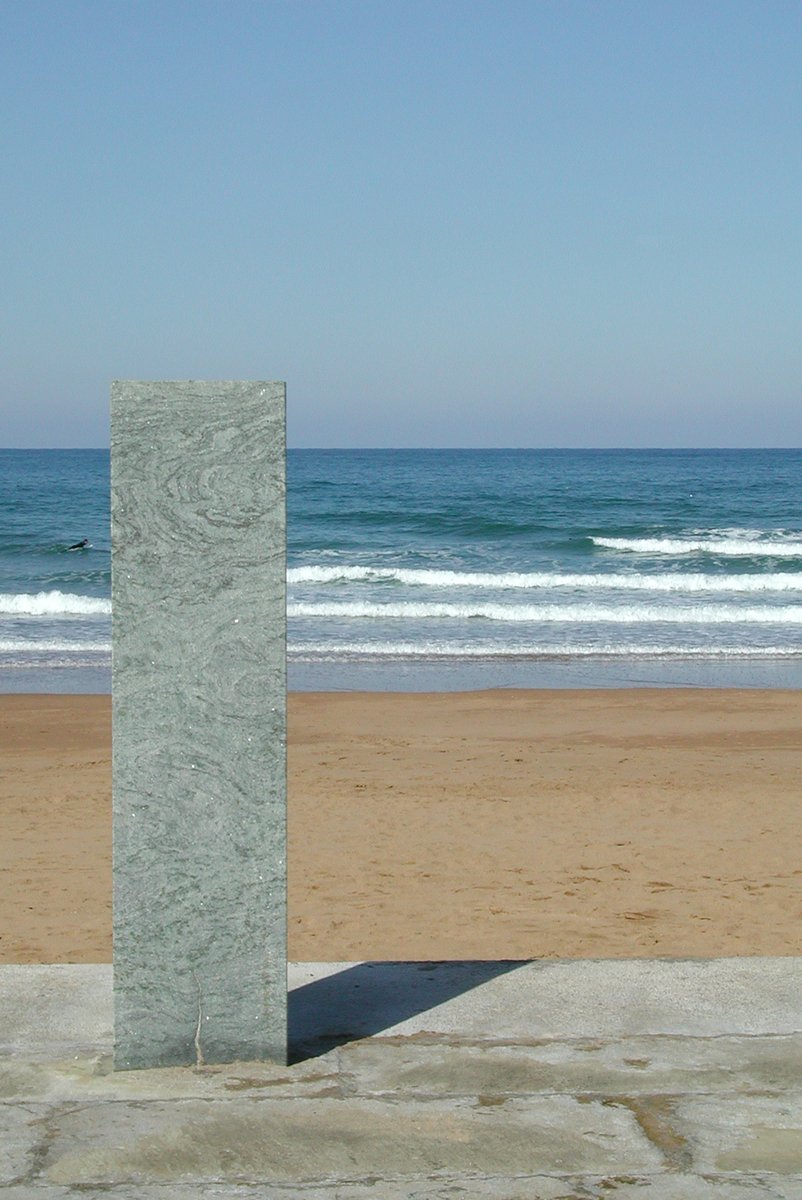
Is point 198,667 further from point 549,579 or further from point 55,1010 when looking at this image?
point 549,579

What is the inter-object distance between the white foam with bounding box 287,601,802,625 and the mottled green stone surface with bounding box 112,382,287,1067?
55.6 feet

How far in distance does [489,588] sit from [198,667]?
73.5ft

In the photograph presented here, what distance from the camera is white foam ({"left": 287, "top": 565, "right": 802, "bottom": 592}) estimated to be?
82.5ft

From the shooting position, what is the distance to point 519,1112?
3041mm

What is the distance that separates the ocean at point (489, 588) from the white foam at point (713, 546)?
63mm

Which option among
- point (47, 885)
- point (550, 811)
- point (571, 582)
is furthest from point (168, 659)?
point (571, 582)

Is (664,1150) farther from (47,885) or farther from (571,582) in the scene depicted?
(571,582)

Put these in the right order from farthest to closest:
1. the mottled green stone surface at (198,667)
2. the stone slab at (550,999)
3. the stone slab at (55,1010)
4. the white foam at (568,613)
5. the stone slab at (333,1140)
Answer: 1. the white foam at (568,613)
2. the stone slab at (550,999)
3. the stone slab at (55,1010)
4. the mottled green stone surface at (198,667)
5. the stone slab at (333,1140)

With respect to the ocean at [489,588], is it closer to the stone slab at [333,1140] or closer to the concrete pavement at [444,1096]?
the concrete pavement at [444,1096]

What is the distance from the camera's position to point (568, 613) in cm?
2053

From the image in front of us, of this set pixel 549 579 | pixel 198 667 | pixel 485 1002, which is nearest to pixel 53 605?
pixel 549 579

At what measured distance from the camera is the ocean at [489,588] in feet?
51.7

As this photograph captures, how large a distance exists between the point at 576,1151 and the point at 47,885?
4.33m

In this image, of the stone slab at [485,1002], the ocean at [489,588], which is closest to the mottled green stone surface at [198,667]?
the stone slab at [485,1002]
